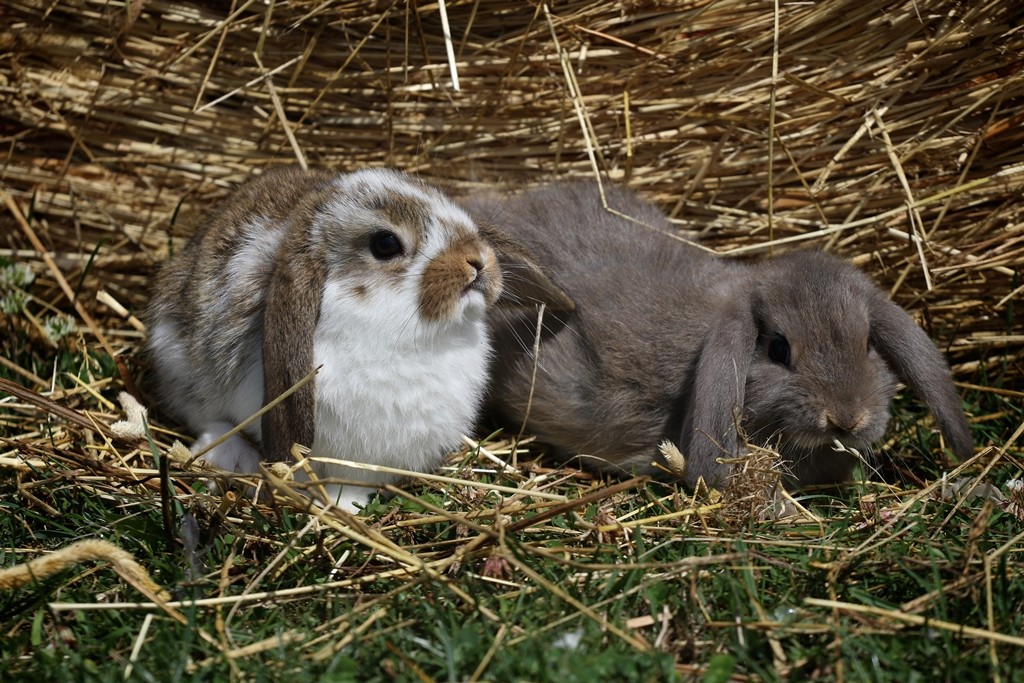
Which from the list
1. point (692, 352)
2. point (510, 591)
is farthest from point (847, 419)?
point (510, 591)

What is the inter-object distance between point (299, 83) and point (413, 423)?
1.93 m

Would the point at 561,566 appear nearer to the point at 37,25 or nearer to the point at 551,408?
the point at 551,408

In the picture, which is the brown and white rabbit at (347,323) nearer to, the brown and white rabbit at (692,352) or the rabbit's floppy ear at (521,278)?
the rabbit's floppy ear at (521,278)

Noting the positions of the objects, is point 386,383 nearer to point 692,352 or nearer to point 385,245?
point 385,245

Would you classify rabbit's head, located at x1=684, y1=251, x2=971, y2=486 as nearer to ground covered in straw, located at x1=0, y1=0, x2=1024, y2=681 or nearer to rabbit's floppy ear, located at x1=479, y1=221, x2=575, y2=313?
ground covered in straw, located at x1=0, y1=0, x2=1024, y2=681

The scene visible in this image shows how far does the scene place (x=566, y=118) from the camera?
4.21 meters

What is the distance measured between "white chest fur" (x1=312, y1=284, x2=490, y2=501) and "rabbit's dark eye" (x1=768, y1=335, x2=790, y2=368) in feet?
3.38

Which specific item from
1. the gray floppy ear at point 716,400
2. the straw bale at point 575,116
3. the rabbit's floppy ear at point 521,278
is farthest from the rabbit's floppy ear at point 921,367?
the rabbit's floppy ear at point 521,278

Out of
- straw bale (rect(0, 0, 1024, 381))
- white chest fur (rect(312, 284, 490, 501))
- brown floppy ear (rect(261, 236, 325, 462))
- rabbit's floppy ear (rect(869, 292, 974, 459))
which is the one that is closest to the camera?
brown floppy ear (rect(261, 236, 325, 462))

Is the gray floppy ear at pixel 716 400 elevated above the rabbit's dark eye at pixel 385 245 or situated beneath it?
situated beneath

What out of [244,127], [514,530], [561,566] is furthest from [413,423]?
[244,127]

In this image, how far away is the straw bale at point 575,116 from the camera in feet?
12.9

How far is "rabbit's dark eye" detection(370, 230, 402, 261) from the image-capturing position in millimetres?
3051

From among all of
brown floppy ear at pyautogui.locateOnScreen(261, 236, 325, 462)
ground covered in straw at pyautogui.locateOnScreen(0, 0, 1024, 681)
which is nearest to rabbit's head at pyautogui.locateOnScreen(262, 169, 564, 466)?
brown floppy ear at pyautogui.locateOnScreen(261, 236, 325, 462)
